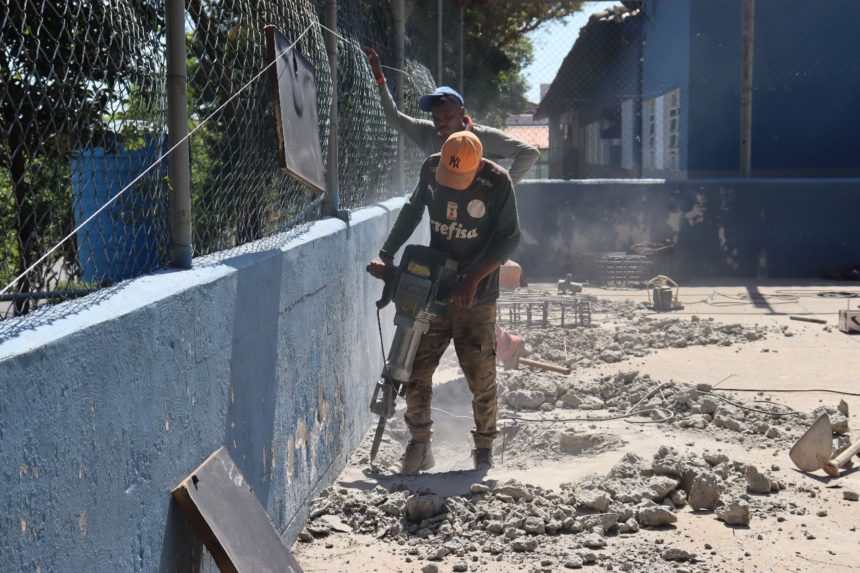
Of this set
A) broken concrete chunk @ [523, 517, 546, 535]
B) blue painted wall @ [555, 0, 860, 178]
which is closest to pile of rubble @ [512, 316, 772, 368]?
broken concrete chunk @ [523, 517, 546, 535]

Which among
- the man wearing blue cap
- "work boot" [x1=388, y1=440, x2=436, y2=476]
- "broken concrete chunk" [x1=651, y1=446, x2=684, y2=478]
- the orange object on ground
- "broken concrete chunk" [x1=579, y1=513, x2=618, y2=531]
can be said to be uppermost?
the man wearing blue cap

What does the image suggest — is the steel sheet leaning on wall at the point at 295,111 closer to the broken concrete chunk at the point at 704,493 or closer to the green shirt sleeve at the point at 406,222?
the green shirt sleeve at the point at 406,222

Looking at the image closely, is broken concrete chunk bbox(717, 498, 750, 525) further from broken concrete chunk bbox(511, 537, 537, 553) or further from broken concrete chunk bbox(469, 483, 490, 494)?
broken concrete chunk bbox(469, 483, 490, 494)

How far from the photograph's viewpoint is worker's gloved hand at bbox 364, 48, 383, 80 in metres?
6.07

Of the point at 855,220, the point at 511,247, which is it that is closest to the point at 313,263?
the point at 511,247

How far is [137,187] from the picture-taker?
298cm

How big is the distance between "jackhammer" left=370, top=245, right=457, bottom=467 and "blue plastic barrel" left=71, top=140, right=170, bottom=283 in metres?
1.79

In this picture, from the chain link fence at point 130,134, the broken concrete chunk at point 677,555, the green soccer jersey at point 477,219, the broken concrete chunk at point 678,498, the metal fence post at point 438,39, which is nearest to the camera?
the chain link fence at point 130,134

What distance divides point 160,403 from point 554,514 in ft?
6.80

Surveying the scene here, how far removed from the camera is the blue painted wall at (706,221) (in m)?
12.4

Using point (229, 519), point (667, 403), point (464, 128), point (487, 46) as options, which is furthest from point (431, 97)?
point (487, 46)

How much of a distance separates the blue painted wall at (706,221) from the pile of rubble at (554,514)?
27.2ft

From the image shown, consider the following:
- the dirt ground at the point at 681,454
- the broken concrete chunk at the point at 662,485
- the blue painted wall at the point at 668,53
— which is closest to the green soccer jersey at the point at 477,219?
the dirt ground at the point at 681,454

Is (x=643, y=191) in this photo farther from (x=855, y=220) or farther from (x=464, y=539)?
(x=464, y=539)
